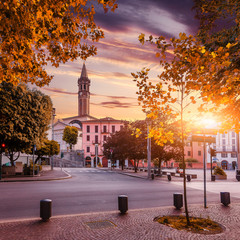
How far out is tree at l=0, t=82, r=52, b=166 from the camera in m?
22.4

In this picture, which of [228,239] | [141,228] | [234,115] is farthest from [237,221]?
[234,115]

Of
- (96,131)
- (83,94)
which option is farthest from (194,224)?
(83,94)

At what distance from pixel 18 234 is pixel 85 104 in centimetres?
11153

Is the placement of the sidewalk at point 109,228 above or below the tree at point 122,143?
below

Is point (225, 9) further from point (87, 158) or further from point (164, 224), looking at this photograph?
point (87, 158)

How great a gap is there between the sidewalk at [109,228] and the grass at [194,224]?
231 millimetres

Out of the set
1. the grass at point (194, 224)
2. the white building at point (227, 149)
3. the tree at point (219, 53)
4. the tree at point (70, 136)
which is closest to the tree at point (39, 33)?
the tree at point (219, 53)

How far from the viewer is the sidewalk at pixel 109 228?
19.7 ft

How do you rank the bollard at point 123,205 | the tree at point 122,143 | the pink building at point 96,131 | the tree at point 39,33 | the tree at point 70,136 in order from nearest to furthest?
the tree at point 39,33 → the bollard at point 123,205 → the tree at point 122,143 → the pink building at point 96,131 → the tree at point 70,136

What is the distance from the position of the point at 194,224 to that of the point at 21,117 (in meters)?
20.4

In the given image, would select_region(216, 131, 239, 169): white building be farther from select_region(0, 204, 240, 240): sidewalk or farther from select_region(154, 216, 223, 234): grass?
select_region(154, 216, 223, 234): grass

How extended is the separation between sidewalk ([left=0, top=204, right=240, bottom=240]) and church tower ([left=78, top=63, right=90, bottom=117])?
348 ft

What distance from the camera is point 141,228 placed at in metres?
6.65

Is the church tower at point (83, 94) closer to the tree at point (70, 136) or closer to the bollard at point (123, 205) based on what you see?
the tree at point (70, 136)
